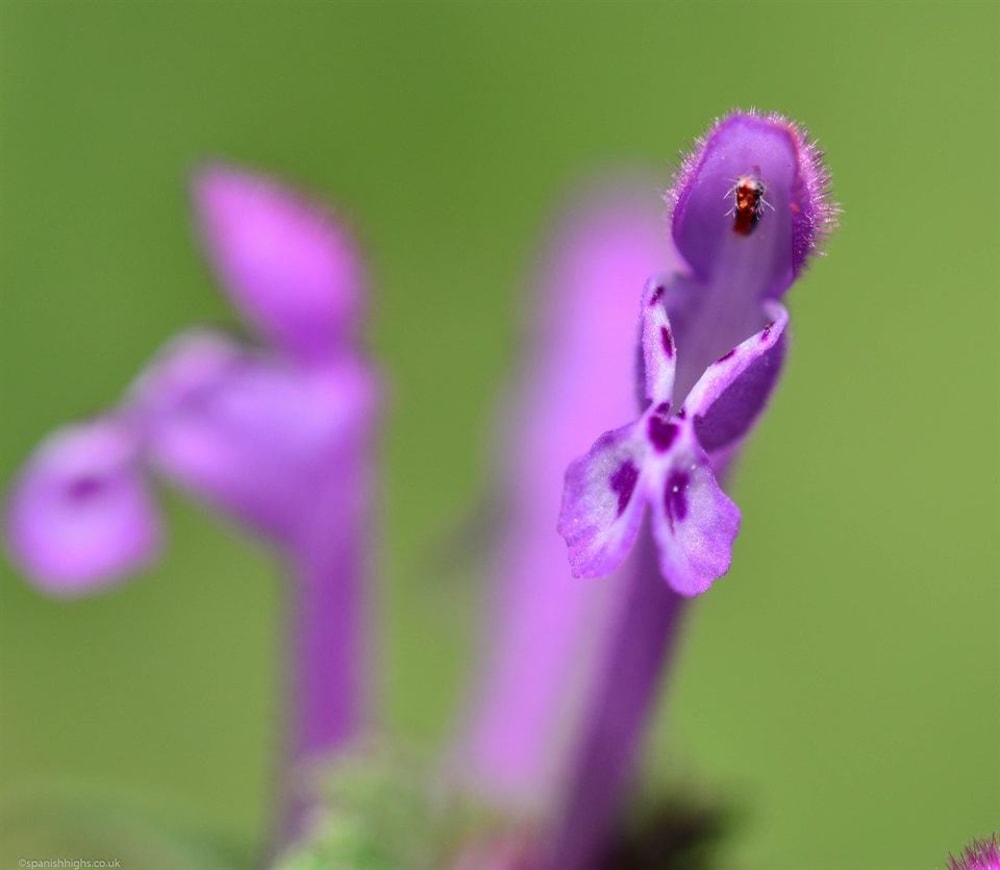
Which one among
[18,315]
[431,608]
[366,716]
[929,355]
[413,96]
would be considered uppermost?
[413,96]

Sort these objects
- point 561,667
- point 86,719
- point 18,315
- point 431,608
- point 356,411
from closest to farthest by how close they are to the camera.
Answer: point 356,411 < point 561,667 < point 431,608 < point 86,719 < point 18,315

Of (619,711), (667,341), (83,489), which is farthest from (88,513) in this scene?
(667,341)

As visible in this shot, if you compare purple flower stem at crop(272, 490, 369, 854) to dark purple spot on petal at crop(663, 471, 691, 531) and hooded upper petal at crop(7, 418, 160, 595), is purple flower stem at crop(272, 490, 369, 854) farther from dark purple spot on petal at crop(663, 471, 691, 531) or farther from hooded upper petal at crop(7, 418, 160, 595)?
dark purple spot on petal at crop(663, 471, 691, 531)

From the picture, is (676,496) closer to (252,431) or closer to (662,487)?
(662,487)

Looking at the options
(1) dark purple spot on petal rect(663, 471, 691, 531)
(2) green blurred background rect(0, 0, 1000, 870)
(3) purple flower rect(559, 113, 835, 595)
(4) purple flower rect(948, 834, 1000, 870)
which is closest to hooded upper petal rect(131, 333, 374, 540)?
(3) purple flower rect(559, 113, 835, 595)

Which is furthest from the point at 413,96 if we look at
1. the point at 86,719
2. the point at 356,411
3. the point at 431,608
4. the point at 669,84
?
the point at 356,411

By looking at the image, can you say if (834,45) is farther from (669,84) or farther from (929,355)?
(929,355)

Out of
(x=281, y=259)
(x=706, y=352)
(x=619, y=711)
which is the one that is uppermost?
(x=281, y=259)

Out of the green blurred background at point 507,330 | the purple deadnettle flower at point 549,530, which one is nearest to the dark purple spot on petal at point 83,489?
the purple deadnettle flower at point 549,530
